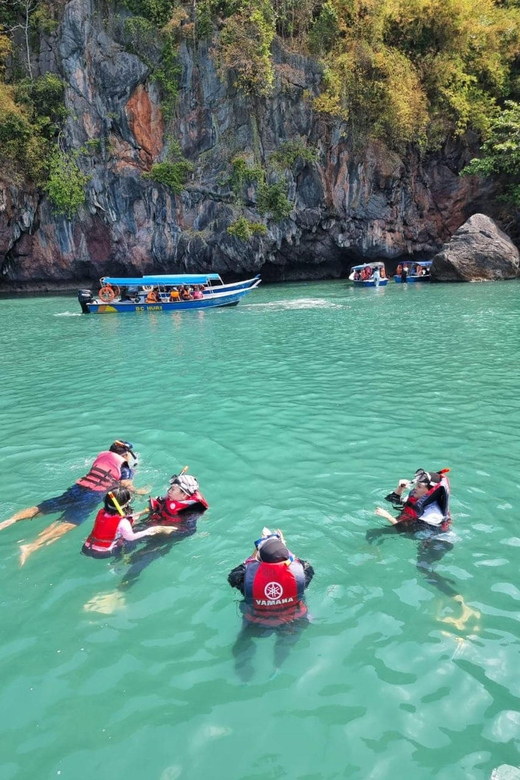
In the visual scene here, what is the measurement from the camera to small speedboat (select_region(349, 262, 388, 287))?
108 feet

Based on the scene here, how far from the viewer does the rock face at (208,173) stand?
34125mm

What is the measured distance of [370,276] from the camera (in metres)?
34.5

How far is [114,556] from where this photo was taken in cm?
530

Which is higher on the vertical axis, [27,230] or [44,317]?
[27,230]

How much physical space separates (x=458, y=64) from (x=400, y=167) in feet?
22.8

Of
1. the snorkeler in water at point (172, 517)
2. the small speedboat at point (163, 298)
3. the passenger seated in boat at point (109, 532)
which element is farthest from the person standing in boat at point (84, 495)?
the small speedboat at point (163, 298)

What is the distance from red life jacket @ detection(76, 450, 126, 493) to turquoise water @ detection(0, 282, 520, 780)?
612 millimetres

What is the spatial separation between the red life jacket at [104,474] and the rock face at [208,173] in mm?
30046

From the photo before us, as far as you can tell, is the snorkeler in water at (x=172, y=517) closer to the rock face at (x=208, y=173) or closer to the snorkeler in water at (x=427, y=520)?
the snorkeler in water at (x=427, y=520)

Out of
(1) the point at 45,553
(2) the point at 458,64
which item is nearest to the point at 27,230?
(2) the point at 458,64

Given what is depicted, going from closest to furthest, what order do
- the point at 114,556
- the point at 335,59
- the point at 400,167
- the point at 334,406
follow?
the point at 114,556 → the point at 334,406 → the point at 335,59 → the point at 400,167

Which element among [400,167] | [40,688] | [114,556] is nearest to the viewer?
[40,688]

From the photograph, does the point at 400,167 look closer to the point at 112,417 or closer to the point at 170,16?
the point at 170,16

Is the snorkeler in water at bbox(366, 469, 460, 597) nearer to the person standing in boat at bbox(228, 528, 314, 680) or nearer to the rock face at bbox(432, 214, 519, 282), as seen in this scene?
the person standing in boat at bbox(228, 528, 314, 680)
